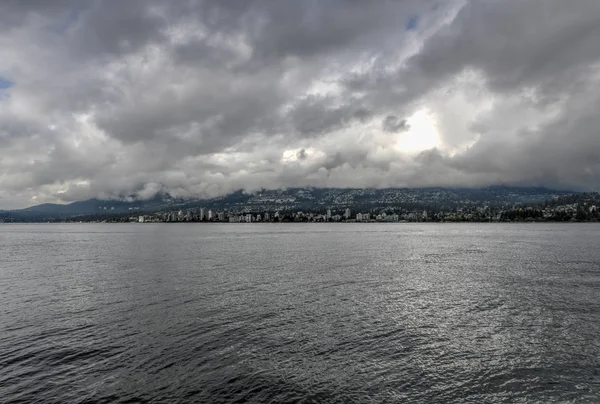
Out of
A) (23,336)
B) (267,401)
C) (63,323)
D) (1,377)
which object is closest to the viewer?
(267,401)

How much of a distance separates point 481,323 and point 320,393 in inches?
904

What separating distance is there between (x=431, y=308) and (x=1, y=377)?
4064cm

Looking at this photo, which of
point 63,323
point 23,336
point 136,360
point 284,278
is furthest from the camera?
point 284,278

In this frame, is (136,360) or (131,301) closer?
(136,360)

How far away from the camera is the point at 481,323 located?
3891 cm

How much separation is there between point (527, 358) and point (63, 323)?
42510mm

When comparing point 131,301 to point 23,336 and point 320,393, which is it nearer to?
point 23,336

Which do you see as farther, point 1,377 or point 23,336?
point 23,336

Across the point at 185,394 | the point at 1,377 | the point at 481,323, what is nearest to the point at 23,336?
the point at 1,377

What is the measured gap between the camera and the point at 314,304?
46.7m

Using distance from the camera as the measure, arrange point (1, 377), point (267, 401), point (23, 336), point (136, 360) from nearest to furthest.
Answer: point (267, 401) → point (1, 377) → point (136, 360) → point (23, 336)

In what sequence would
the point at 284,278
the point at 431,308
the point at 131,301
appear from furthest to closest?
the point at 284,278
the point at 131,301
the point at 431,308

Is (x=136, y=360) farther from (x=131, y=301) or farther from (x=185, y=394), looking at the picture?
(x=131, y=301)

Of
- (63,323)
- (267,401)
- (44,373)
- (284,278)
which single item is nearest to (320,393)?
(267,401)
